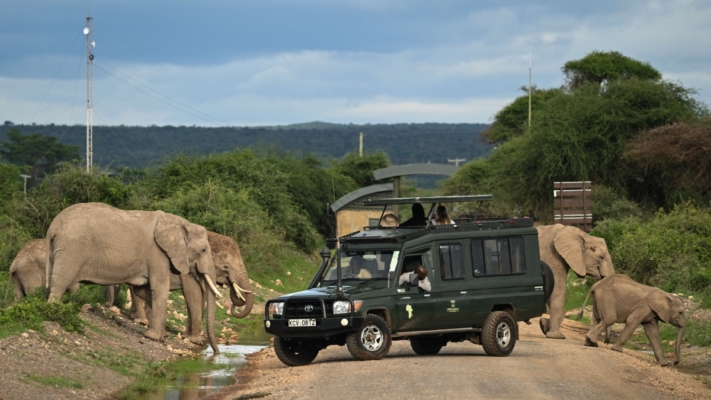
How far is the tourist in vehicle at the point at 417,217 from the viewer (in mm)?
22188

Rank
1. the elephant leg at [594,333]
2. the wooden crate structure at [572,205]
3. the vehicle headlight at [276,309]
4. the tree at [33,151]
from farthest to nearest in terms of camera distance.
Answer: the tree at [33,151], the wooden crate structure at [572,205], the elephant leg at [594,333], the vehicle headlight at [276,309]

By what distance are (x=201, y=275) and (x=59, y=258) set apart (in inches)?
126

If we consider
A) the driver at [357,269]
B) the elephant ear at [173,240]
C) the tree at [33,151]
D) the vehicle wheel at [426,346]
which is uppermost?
the tree at [33,151]

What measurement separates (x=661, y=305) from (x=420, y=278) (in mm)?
5517

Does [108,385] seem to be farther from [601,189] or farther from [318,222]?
[318,222]

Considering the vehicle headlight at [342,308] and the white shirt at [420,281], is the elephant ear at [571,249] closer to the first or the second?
the white shirt at [420,281]

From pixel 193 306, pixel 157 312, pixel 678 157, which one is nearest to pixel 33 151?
pixel 678 157

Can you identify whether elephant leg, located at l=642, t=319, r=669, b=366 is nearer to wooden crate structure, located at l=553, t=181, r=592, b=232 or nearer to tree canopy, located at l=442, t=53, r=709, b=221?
wooden crate structure, located at l=553, t=181, r=592, b=232

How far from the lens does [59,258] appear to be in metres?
22.5

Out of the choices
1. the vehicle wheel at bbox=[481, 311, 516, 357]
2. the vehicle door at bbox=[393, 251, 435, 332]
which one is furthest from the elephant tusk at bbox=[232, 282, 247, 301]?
the vehicle wheel at bbox=[481, 311, 516, 357]

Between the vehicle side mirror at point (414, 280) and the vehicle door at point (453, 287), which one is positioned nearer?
the vehicle side mirror at point (414, 280)

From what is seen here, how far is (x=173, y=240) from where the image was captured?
24.0m

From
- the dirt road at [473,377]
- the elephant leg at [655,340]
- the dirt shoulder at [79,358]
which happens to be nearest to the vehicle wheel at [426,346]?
the dirt road at [473,377]

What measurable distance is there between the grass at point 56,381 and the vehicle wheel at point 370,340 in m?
4.46
